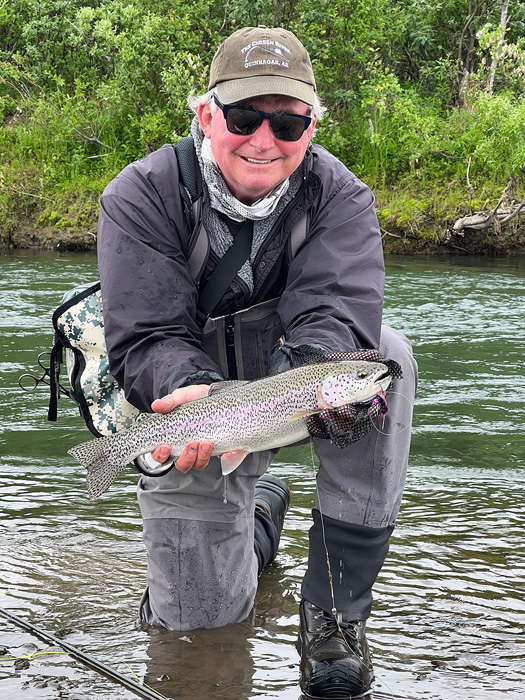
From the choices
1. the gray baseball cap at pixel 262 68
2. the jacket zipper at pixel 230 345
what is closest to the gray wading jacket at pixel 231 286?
the jacket zipper at pixel 230 345

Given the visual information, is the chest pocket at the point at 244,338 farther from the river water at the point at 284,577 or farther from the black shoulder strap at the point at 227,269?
the river water at the point at 284,577

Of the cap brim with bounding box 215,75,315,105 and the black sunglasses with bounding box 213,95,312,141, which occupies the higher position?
the cap brim with bounding box 215,75,315,105

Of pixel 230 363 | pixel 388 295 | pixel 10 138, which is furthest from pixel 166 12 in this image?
pixel 230 363

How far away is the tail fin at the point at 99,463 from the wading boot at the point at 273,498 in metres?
0.99

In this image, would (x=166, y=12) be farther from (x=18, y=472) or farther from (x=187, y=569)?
(x=187, y=569)

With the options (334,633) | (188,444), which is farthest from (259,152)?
(334,633)

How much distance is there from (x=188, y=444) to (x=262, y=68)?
4.51 ft

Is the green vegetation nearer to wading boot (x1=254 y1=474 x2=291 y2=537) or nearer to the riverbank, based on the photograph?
the riverbank

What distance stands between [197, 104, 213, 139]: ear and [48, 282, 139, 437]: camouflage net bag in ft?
2.41

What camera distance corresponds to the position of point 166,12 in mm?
18734

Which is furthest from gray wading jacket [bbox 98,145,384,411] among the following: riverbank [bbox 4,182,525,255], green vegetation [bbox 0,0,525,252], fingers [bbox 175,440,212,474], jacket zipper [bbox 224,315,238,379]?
green vegetation [bbox 0,0,525,252]

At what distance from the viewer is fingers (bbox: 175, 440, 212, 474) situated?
2.88 meters

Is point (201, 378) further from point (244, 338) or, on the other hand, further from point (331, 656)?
point (331, 656)

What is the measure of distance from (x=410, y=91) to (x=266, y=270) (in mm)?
16287
